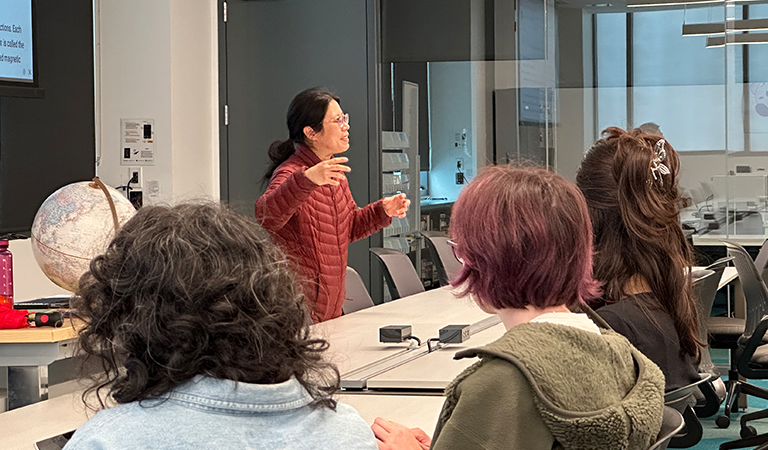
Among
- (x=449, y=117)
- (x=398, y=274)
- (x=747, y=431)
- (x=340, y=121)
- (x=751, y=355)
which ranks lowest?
(x=747, y=431)

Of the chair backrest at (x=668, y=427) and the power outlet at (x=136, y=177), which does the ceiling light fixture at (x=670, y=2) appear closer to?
the power outlet at (x=136, y=177)

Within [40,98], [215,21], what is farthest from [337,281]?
[215,21]

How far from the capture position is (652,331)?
79.3 inches

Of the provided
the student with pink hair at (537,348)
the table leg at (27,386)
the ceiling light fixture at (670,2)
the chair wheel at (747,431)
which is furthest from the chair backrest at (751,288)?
the table leg at (27,386)

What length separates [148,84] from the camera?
620cm

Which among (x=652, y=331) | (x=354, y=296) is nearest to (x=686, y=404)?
(x=652, y=331)

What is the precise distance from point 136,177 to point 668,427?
5.32m

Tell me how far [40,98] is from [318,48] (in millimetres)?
2162

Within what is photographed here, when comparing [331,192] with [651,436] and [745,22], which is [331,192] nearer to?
[651,436]

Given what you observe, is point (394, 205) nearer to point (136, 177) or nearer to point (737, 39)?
point (136, 177)

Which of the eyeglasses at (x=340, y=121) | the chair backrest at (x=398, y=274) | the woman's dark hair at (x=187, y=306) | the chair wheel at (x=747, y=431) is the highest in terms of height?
the eyeglasses at (x=340, y=121)

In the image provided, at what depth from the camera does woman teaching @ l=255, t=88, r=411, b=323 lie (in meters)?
3.48

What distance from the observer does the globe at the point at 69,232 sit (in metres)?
2.78

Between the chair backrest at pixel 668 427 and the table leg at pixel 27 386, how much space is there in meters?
1.80
